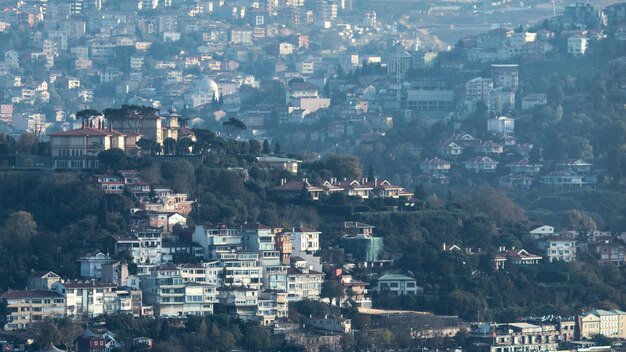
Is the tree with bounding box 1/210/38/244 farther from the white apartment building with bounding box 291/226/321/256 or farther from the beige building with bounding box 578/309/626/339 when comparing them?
→ the beige building with bounding box 578/309/626/339

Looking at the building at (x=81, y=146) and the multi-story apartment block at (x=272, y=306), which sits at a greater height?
the building at (x=81, y=146)

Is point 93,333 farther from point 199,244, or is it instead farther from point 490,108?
point 490,108

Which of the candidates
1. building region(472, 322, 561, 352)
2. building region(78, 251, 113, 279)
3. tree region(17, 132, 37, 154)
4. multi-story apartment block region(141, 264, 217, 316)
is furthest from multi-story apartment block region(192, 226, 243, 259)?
tree region(17, 132, 37, 154)

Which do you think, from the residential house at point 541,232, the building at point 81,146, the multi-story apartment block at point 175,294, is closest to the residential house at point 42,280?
the multi-story apartment block at point 175,294

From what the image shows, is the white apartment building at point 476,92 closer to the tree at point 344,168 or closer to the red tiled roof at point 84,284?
the tree at point 344,168

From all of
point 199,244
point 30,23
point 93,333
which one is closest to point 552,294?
point 199,244

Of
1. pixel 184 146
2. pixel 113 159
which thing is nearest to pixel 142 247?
pixel 113 159
